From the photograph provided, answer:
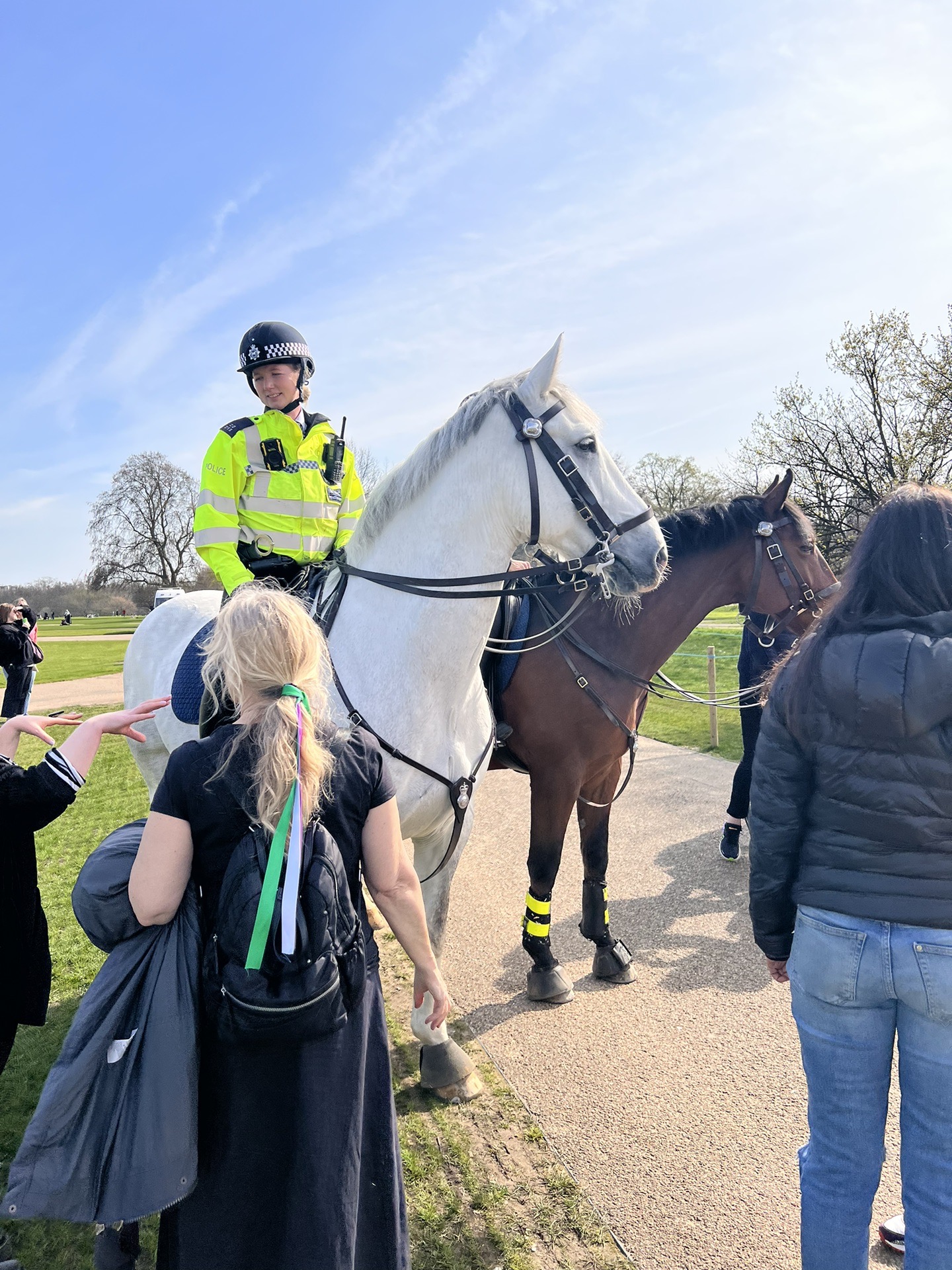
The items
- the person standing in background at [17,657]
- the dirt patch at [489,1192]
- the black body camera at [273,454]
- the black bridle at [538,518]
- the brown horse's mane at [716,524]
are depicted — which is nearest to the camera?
the dirt patch at [489,1192]

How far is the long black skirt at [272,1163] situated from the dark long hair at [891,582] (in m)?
1.37

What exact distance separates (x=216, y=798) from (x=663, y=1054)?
2.89 m

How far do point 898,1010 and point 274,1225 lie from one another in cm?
156

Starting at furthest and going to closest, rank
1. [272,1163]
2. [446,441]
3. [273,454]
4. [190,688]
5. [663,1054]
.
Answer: [663,1054], [273,454], [190,688], [446,441], [272,1163]

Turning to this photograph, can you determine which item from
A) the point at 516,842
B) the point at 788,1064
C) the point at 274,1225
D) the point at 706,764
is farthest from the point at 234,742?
the point at 706,764

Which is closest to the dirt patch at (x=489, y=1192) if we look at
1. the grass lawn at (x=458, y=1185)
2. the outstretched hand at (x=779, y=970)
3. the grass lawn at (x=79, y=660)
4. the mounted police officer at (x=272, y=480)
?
the grass lawn at (x=458, y=1185)

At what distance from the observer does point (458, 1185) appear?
9.17ft

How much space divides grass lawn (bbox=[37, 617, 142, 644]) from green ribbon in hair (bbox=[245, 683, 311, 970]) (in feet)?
137

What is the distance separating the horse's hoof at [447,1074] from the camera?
3287 mm

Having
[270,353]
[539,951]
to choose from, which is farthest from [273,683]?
[539,951]

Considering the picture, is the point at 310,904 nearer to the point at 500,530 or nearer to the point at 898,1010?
the point at 898,1010

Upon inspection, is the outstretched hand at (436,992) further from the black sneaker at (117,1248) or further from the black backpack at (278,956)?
the black sneaker at (117,1248)

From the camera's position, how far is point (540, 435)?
277cm

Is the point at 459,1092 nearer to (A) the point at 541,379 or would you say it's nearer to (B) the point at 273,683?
(B) the point at 273,683
